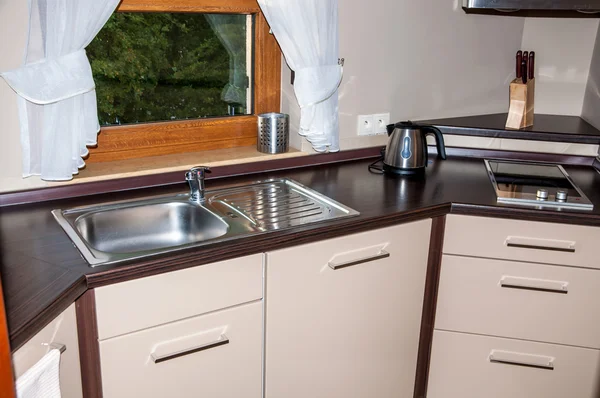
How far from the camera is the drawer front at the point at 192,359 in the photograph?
1393 millimetres

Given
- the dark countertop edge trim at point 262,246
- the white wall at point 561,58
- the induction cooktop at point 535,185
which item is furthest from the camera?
the white wall at point 561,58

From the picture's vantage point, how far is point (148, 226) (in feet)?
5.81

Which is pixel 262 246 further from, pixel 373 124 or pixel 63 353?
pixel 373 124

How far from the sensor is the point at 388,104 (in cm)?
237

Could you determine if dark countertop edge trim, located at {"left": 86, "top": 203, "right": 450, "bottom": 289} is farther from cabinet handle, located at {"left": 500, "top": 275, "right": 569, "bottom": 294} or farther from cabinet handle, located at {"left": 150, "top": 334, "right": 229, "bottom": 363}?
cabinet handle, located at {"left": 500, "top": 275, "right": 569, "bottom": 294}

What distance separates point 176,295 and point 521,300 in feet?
3.82

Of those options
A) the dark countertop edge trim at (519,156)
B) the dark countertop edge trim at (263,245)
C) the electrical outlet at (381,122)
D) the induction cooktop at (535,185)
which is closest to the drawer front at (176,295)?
the dark countertop edge trim at (263,245)

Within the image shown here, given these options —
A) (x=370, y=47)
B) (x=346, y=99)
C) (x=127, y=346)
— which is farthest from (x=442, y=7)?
(x=127, y=346)

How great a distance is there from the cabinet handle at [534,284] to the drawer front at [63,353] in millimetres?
1326

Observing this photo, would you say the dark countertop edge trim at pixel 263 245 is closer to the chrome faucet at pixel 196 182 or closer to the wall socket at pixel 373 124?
the chrome faucet at pixel 196 182

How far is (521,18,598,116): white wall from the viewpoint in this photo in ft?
8.53

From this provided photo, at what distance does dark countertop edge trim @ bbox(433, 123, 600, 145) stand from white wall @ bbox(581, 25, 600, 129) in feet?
0.55

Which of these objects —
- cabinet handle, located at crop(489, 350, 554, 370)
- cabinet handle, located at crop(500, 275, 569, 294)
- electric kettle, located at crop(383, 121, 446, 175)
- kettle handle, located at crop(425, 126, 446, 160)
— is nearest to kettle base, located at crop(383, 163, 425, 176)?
electric kettle, located at crop(383, 121, 446, 175)

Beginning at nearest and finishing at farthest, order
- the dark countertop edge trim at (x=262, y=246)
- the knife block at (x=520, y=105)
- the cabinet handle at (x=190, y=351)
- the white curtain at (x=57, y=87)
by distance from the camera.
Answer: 1. the dark countertop edge trim at (x=262, y=246)
2. the cabinet handle at (x=190, y=351)
3. the white curtain at (x=57, y=87)
4. the knife block at (x=520, y=105)
